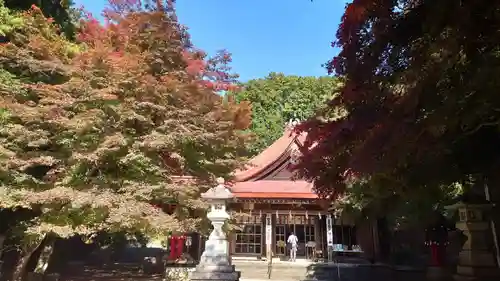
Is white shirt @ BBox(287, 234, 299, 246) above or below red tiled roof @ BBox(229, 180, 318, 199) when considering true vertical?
below

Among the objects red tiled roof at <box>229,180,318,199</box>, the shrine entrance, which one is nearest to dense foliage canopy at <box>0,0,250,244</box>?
red tiled roof at <box>229,180,318,199</box>

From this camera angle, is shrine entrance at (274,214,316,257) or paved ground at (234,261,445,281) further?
shrine entrance at (274,214,316,257)

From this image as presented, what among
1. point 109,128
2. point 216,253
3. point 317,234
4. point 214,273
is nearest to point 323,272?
point 317,234

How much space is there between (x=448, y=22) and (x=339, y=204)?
893 cm

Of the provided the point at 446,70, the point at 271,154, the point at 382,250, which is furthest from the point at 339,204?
the point at 446,70

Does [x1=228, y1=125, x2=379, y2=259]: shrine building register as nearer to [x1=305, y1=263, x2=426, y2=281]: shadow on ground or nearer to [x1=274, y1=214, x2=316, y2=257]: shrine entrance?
[x1=274, y1=214, x2=316, y2=257]: shrine entrance

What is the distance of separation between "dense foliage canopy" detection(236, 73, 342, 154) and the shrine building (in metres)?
12.7

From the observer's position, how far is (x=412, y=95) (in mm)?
3404

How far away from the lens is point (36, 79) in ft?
31.4

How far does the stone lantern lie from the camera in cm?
688

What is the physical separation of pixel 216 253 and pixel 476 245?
5.11 meters

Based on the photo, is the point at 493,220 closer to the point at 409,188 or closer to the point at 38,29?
the point at 409,188

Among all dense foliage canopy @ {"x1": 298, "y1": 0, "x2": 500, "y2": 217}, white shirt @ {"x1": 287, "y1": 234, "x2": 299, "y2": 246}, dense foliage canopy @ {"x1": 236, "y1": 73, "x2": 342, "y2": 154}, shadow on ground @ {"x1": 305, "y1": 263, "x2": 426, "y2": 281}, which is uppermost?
dense foliage canopy @ {"x1": 236, "y1": 73, "x2": 342, "y2": 154}

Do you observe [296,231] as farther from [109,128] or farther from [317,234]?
[109,128]
